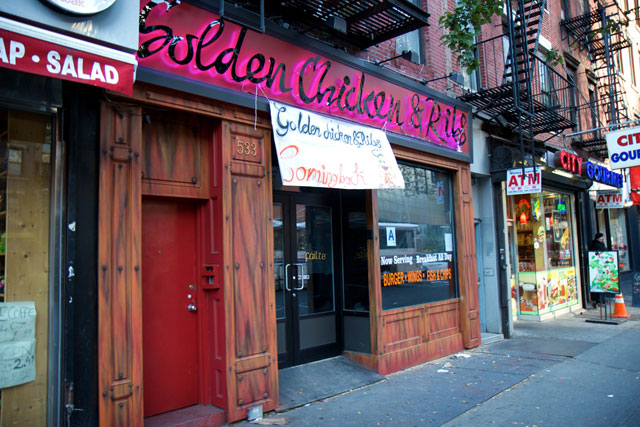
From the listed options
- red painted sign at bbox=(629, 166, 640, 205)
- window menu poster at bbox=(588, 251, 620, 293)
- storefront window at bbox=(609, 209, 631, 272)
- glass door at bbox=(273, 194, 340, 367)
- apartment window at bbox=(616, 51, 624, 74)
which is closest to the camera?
glass door at bbox=(273, 194, 340, 367)

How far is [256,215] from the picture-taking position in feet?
18.3

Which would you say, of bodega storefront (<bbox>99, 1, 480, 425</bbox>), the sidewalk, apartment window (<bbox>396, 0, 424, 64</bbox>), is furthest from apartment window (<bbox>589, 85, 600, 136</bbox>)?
bodega storefront (<bbox>99, 1, 480, 425</bbox>)

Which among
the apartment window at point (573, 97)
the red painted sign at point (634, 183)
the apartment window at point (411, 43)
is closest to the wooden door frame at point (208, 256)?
the apartment window at point (411, 43)

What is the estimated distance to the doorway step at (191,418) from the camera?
478 cm

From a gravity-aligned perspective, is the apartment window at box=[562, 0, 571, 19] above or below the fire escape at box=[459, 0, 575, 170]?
above

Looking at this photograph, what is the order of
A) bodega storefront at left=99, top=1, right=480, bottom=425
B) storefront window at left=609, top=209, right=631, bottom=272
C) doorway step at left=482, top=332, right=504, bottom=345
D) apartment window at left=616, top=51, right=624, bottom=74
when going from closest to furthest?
bodega storefront at left=99, top=1, right=480, bottom=425, doorway step at left=482, top=332, right=504, bottom=345, storefront window at left=609, top=209, right=631, bottom=272, apartment window at left=616, top=51, right=624, bottom=74

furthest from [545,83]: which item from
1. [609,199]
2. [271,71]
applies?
[271,71]

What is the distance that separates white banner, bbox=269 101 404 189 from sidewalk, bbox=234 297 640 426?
269cm

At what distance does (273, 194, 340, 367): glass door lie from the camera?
6.85m

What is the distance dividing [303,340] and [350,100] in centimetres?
349

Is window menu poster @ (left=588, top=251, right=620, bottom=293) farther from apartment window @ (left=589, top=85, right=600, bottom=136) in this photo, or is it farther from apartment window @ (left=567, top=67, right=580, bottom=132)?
apartment window @ (left=589, top=85, right=600, bottom=136)

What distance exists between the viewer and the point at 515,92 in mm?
8984

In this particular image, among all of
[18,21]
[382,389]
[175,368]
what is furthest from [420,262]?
[18,21]

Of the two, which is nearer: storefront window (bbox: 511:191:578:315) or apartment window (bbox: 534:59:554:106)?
storefront window (bbox: 511:191:578:315)
